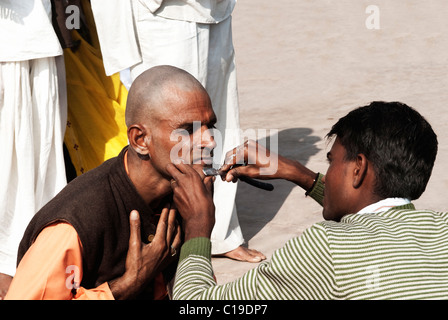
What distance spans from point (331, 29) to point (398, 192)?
8.70 m

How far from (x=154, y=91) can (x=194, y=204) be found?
503 mm

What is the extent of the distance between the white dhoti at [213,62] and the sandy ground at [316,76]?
11.1 inches

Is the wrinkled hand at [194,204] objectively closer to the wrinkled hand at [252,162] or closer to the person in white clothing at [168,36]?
the wrinkled hand at [252,162]

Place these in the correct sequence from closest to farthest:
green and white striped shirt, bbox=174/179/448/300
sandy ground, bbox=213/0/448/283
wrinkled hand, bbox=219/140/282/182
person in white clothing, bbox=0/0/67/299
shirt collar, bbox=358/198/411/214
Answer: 1. green and white striped shirt, bbox=174/179/448/300
2. shirt collar, bbox=358/198/411/214
3. wrinkled hand, bbox=219/140/282/182
4. person in white clothing, bbox=0/0/67/299
5. sandy ground, bbox=213/0/448/283

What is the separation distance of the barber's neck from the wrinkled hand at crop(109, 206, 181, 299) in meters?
0.07

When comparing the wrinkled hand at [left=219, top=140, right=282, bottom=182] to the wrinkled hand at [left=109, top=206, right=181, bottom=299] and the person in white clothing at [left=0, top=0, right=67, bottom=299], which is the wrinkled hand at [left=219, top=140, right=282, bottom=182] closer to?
the wrinkled hand at [left=109, top=206, right=181, bottom=299]

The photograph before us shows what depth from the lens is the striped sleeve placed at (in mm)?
2346

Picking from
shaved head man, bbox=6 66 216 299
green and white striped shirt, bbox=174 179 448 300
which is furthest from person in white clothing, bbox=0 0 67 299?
green and white striped shirt, bbox=174 179 448 300

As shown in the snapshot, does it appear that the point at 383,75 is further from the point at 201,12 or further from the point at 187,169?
the point at 187,169

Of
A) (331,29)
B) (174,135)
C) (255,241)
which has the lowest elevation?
(255,241)

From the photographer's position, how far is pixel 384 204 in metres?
2.63

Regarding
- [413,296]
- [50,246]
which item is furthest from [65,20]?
[413,296]

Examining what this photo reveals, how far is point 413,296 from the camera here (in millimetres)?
2312

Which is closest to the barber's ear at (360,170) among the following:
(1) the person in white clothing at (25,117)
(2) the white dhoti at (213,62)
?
(2) the white dhoti at (213,62)
